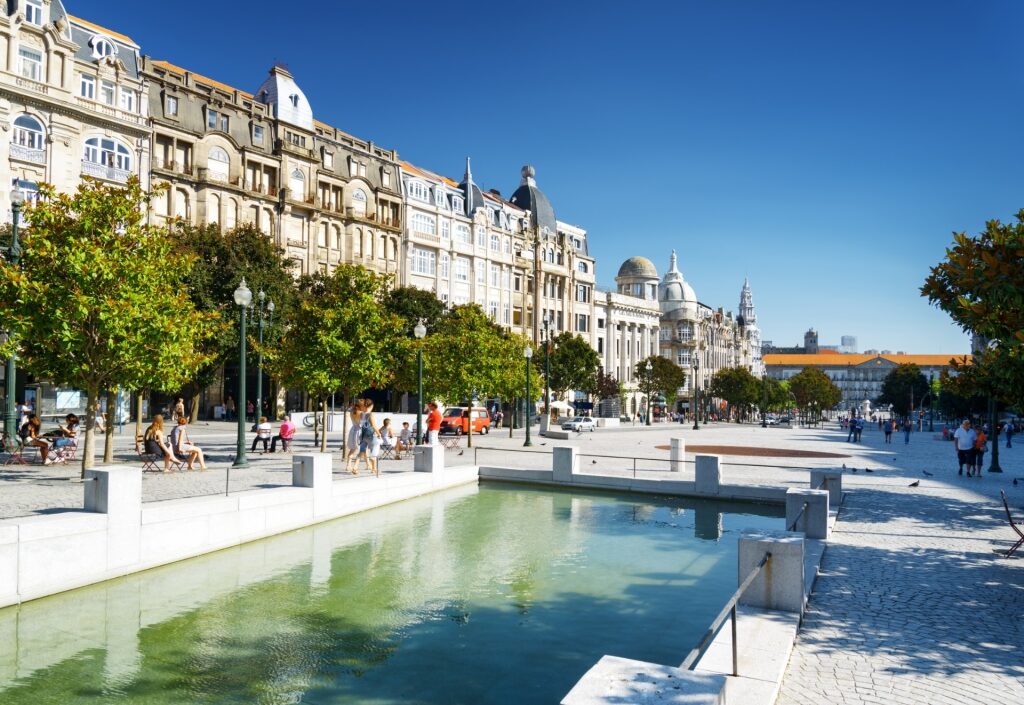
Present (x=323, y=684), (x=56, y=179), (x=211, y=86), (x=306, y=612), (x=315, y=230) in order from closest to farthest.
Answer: (x=323, y=684) → (x=306, y=612) → (x=56, y=179) → (x=211, y=86) → (x=315, y=230)

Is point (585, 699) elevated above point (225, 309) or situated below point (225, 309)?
below

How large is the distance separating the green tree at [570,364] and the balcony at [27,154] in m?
38.2

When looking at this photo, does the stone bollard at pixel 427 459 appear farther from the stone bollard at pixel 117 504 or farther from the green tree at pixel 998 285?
the green tree at pixel 998 285

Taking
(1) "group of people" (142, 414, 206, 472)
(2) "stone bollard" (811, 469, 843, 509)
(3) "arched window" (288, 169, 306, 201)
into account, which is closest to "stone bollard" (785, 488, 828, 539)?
(2) "stone bollard" (811, 469, 843, 509)

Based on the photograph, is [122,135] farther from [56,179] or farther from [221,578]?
[221,578]

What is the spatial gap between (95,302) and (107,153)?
3011cm

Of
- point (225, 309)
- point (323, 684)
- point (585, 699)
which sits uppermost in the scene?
point (225, 309)

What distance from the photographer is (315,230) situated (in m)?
53.9

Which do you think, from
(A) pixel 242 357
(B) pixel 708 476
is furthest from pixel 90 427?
(B) pixel 708 476

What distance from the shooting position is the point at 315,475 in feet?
48.8

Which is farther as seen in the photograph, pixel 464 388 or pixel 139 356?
pixel 464 388

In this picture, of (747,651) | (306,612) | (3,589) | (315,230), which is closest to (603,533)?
(306,612)

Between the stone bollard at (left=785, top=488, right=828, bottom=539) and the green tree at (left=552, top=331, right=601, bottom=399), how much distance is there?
50817 mm

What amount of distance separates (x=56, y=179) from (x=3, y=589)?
36127 mm
